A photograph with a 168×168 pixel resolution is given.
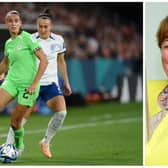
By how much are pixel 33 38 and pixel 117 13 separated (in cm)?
970

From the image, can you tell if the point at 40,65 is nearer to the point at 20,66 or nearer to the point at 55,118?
the point at 20,66

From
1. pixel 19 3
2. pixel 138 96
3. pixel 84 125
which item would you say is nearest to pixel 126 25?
pixel 138 96

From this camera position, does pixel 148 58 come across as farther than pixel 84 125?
No

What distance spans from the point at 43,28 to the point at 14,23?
0.29 meters

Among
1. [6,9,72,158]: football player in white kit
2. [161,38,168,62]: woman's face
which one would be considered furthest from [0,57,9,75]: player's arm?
[161,38,168,62]: woman's face

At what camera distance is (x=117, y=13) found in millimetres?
16938

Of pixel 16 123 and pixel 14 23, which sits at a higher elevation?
pixel 14 23

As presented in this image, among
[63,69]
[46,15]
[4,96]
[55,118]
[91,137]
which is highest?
[46,15]

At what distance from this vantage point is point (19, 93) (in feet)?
24.2

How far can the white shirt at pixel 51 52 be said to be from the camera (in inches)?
293

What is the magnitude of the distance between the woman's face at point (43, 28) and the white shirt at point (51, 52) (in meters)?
0.04

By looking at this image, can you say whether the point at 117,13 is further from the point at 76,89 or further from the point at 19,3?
the point at 19,3

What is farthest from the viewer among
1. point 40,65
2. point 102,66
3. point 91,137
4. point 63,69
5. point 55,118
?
point 102,66

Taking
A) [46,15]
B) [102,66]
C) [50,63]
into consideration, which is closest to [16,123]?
[50,63]
